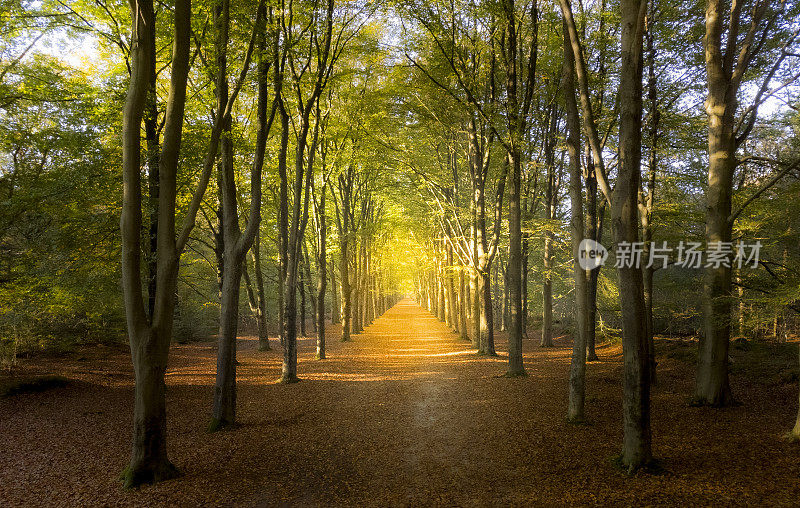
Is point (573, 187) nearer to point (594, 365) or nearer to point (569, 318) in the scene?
point (594, 365)

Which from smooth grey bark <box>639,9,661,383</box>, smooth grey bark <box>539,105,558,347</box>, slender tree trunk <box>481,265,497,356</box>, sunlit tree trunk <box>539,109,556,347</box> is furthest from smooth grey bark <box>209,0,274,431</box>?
smooth grey bark <box>539,105,558,347</box>

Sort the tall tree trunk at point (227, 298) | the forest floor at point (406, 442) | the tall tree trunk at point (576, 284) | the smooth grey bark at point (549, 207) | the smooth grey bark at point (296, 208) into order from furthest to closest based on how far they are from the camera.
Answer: the smooth grey bark at point (549, 207) < the smooth grey bark at point (296, 208) < the tall tree trunk at point (227, 298) < the tall tree trunk at point (576, 284) < the forest floor at point (406, 442)

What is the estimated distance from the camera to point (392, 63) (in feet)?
50.5

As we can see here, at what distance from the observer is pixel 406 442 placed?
6875 millimetres

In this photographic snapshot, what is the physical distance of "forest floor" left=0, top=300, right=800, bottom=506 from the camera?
187 inches

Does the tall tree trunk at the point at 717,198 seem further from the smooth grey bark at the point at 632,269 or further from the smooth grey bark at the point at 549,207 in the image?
the smooth grey bark at the point at 549,207

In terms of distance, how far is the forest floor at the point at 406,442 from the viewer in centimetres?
476

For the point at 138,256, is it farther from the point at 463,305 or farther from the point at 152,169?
the point at 463,305

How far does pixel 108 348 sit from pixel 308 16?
14.5 m

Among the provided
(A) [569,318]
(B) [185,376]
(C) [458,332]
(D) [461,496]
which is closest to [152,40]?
(D) [461,496]

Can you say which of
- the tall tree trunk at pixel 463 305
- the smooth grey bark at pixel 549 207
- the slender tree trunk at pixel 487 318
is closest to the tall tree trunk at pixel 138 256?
the slender tree trunk at pixel 487 318

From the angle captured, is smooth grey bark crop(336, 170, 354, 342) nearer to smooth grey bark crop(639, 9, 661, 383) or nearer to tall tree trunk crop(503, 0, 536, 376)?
tall tree trunk crop(503, 0, 536, 376)

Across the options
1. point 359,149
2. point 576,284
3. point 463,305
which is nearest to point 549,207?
point 463,305

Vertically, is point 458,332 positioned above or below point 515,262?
below
